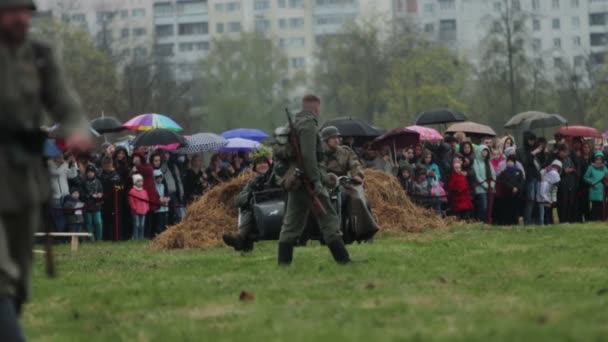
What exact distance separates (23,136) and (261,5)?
168 metres

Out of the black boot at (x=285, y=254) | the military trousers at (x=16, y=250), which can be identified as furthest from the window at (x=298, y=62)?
the military trousers at (x=16, y=250)

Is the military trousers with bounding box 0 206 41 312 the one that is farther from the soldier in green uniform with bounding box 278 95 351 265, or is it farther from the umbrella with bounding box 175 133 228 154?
the umbrella with bounding box 175 133 228 154

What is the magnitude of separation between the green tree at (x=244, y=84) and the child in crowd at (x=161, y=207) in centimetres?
8243

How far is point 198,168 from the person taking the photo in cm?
2853

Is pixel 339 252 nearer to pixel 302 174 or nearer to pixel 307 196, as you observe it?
pixel 307 196

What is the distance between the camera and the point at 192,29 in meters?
186

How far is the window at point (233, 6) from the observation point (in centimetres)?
17500

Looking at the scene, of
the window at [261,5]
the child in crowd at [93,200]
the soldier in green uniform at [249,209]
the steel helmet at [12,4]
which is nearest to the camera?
the steel helmet at [12,4]

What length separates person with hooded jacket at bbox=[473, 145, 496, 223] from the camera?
28562 millimetres

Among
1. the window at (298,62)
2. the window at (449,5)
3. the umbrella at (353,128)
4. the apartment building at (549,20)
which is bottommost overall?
the umbrella at (353,128)

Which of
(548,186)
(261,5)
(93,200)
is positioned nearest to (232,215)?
(93,200)

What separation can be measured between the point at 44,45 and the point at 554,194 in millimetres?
22774

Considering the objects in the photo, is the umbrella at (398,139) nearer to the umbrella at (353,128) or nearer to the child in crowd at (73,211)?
the umbrella at (353,128)

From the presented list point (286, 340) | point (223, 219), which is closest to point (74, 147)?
point (286, 340)
